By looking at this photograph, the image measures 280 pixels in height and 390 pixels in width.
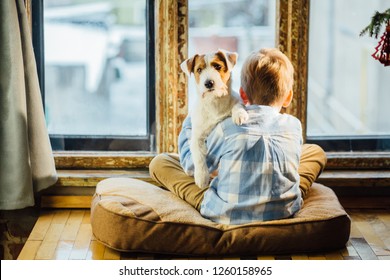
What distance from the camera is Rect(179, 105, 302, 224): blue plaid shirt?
242 centimetres

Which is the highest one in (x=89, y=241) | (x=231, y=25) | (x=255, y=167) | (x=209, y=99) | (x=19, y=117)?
(x=231, y=25)

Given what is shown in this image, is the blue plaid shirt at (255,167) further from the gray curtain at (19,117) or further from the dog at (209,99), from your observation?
the gray curtain at (19,117)

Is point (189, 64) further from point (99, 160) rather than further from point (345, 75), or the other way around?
point (345, 75)

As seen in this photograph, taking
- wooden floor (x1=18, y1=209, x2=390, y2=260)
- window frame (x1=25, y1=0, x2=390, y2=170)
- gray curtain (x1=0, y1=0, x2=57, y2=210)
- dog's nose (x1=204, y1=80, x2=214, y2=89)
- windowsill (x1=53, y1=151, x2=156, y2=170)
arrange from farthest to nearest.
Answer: windowsill (x1=53, y1=151, x2=156, y2=170) → window frame (x1=25, y1=0, x2=390, y2=170) → gray curtain (x1=0, y1=0, x2=57, y2=210) → wooden floor (x1=18, y1=209, x2=390, y2=260) → dog's nose (x1=204, y1=80, x2=214, y2=89)

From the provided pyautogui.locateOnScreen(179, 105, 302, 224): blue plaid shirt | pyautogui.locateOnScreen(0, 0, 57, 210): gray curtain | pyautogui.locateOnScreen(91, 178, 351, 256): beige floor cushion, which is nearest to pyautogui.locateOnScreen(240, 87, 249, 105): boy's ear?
pyautogui.locateOnScreen(179, 105, 302, 224): blue plaid shirt

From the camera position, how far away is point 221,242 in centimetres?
242

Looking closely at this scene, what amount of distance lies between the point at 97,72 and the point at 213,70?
874 mm

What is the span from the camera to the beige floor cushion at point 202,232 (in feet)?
7.95

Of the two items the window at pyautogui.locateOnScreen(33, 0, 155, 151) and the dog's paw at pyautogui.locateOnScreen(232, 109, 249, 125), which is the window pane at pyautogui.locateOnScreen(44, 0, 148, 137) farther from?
the dog's paw at pyautogui.locateOnScreen(232, 109, 249, 125)

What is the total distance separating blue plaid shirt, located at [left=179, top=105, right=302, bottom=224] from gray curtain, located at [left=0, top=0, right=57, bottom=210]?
75cm

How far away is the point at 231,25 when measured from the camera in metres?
3.05

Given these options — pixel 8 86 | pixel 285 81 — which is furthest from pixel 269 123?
pixel 8 86

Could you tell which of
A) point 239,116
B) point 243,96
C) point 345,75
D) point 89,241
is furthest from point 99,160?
point 345,75

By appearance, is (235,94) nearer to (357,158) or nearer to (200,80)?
(200,80)
